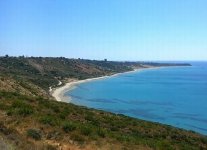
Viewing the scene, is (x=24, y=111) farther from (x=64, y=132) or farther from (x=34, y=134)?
(x=34, y=134)

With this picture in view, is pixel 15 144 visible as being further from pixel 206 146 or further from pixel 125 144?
pixel 206 146

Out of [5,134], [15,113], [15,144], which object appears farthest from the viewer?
[15,113]

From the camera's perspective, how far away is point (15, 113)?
21969mm

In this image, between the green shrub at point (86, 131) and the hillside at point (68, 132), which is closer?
the hillside at point (68, 132)

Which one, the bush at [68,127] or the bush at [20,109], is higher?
the bush at [20,109]

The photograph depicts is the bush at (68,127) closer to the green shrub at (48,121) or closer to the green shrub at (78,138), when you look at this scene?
the green shrub at (48,121)

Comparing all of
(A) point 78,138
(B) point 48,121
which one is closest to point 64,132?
(A) point 78,138

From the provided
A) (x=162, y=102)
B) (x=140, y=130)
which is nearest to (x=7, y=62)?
(x=162, y=102)

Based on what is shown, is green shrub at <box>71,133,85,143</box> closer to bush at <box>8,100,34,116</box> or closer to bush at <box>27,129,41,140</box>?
bush at <box>27,129,41,140</box>

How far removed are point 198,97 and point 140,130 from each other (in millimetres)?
100713

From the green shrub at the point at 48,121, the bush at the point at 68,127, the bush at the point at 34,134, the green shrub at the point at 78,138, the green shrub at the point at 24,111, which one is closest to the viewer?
the bush at the point at 34,134

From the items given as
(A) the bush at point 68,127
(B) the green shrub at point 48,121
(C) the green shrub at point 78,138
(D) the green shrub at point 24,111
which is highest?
(D) the green shrub at point 24,111

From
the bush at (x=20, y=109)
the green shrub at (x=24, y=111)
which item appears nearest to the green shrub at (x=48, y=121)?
the green shrub at (x=24, y=111)

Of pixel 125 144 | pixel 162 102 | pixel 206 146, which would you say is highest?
pixel 125 144
